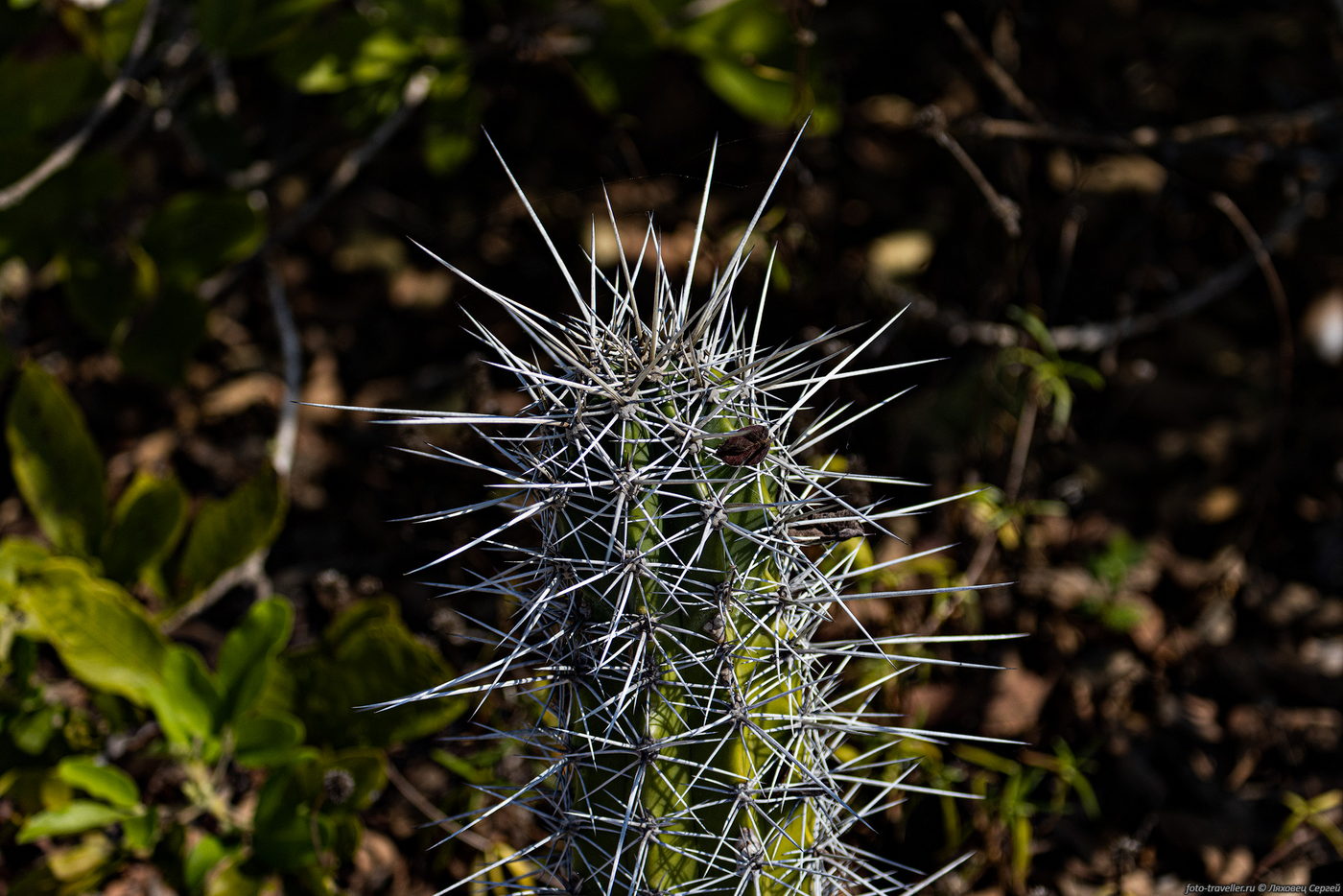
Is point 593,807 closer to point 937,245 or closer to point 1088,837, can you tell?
point 1088,837

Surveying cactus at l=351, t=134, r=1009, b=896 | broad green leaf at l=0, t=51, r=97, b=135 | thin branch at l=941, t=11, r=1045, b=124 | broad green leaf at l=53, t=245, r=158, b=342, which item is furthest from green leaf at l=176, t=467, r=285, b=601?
thin branch at l=941, t=11, r=1045, b=124

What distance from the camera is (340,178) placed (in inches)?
129

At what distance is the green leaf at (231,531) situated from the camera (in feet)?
8.69

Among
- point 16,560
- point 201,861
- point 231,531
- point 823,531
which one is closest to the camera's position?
point 823,531

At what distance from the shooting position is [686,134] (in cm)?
360

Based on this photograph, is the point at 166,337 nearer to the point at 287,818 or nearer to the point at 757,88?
the point at 287,818

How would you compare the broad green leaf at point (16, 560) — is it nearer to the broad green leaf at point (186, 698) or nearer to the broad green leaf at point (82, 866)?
the broad green leaf at point (186, 698)

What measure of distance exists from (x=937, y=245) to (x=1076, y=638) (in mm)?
1344

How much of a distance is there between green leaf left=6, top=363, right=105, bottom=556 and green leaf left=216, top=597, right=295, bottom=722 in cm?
66

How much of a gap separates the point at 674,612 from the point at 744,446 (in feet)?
0.88

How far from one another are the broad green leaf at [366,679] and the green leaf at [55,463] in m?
0.73

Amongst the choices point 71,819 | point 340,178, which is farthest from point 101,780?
point 340,178

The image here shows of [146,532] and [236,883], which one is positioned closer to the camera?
[236,883]

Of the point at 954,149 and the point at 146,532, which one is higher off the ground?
the point at 954,149
